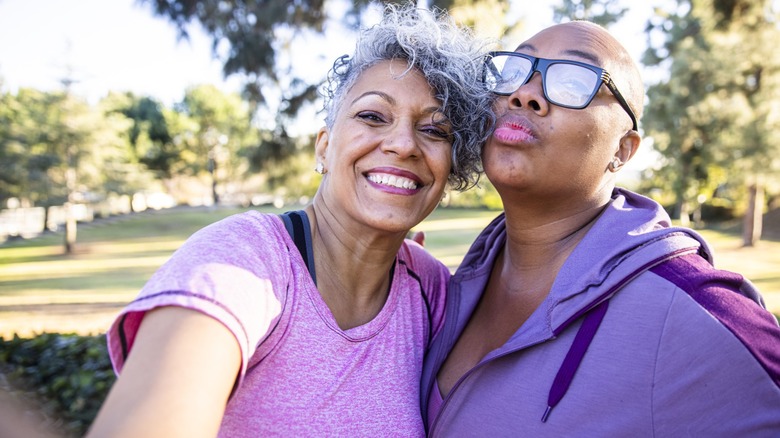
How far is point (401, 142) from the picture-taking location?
2.21 metres

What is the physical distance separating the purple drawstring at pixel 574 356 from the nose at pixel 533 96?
0.88 metres

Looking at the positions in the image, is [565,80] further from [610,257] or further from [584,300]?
[584,300]

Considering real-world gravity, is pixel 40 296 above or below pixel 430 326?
below

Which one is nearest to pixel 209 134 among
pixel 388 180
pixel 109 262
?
pixel 109 262

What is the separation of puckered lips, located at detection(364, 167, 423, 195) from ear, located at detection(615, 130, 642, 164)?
0.93m

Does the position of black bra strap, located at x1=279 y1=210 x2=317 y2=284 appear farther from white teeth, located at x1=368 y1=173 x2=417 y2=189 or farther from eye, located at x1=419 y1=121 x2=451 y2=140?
eye, located at x1=419 y1=121 x2=451 y2=140

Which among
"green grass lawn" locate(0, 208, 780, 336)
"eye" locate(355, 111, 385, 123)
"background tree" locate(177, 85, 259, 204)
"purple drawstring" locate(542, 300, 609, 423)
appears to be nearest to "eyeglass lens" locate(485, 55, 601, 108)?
"eye" locate(355, 111, 385, 123)

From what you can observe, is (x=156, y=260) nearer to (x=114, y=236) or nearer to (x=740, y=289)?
(x=114, y=236)

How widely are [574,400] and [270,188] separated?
8.04 m

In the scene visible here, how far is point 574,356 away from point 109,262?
28.1 metres

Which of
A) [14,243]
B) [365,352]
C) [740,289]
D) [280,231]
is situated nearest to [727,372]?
[740,289]

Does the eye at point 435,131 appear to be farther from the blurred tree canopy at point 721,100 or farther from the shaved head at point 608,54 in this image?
the blurred tree canopy at point 721,100

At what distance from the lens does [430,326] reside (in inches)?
100

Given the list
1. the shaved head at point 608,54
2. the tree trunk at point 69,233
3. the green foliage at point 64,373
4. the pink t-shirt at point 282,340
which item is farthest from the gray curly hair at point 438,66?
A: the tree trunk at point 69,233
